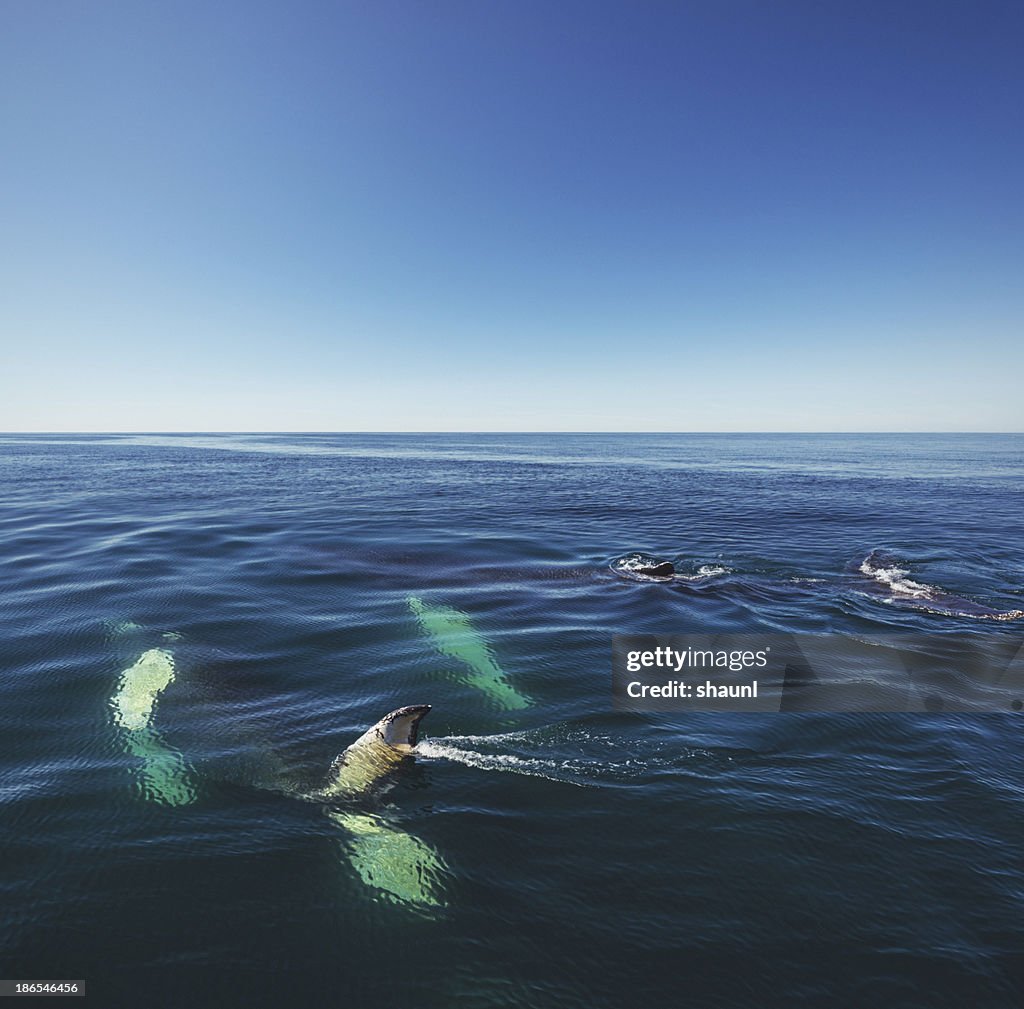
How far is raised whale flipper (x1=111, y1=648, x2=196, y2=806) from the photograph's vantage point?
967cm

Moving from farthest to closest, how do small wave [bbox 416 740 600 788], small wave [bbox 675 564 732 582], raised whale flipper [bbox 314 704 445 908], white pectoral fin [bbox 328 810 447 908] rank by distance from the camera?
small wave [bbox 675 564 732 582], small wave [bbox 416 740 600 788], raised whale flipper [bbox 314 704 445 908], white pectoral fin [bbox 328 810 447 908]

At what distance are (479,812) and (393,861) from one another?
1.62 m

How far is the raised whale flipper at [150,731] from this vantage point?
31.7 feet

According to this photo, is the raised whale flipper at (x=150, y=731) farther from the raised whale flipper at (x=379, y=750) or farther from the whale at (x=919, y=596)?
the whale at (x=919, y=596)

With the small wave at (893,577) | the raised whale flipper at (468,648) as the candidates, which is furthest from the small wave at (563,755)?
the small wave at (893,577)

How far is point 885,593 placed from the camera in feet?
67.8

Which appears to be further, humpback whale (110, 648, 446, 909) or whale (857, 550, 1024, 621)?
whale (857, 550, 1024, 621)

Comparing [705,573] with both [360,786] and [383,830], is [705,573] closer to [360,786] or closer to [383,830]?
[360,786]

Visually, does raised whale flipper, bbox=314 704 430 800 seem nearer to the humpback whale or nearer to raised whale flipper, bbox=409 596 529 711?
the humpback whale

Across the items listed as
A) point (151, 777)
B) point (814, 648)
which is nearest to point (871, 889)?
point (814, 648)

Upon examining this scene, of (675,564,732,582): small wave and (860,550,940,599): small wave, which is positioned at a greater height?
(860,550,940,599): small wave

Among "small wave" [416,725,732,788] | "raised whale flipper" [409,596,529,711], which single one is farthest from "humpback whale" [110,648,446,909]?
"raised whale flipper" [409,596,529,711]

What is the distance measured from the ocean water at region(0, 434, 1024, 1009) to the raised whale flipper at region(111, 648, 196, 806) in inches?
3.0

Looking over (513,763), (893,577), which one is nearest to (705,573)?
(893,577)
